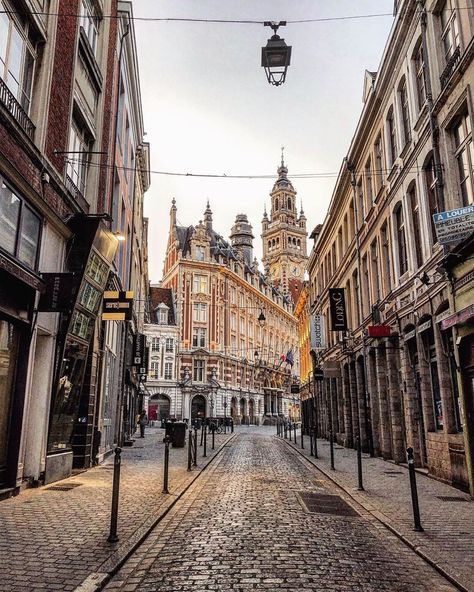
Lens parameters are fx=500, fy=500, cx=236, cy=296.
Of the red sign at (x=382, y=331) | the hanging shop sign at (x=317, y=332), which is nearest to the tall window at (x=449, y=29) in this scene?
the red sign at (x=382, y=331)

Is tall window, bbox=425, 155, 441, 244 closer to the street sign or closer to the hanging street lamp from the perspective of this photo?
the street sign

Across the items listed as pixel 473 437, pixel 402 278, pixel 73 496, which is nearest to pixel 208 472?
pixel 73 496

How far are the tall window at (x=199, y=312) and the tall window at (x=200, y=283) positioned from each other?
1.70 m

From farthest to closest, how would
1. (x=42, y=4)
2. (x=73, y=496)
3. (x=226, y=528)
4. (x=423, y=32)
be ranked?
1. (x=423, y=32)
2. (x=42, y=4)
3. (x=73, y=496)
4. (x=226, y=528)

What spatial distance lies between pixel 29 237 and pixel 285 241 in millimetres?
105210

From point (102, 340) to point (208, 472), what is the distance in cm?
528

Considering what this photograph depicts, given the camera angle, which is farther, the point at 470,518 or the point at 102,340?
the point at 102,340

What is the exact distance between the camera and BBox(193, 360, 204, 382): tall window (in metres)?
61.9

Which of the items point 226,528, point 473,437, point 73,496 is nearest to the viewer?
point 226,528

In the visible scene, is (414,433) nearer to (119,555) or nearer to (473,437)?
(473,437)

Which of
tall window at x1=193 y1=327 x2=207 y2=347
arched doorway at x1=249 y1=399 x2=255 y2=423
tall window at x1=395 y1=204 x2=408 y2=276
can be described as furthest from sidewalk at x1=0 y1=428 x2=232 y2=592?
arched doorway at x1=249 y1=399 x2=255 y2=423

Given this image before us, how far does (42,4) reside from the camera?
10.9 metres

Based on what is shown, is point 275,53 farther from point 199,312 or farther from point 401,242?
point 199,312

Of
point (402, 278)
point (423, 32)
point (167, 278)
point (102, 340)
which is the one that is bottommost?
point (102, 340)
